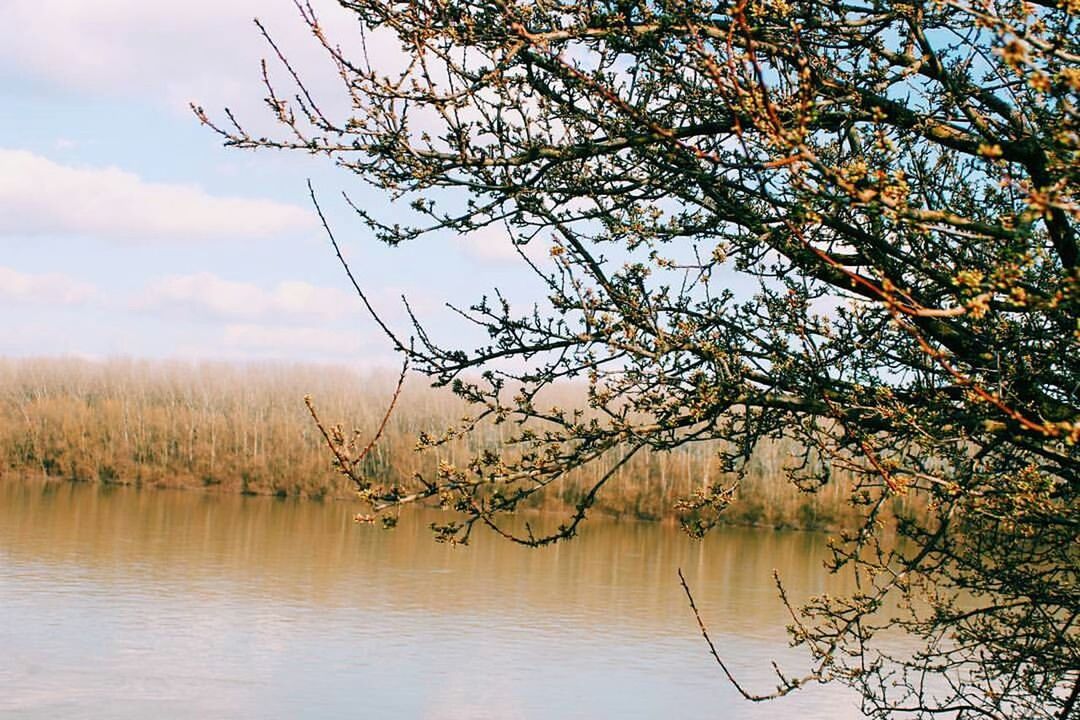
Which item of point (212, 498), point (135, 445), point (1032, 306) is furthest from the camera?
point (135, 445)

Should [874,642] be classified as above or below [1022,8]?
below

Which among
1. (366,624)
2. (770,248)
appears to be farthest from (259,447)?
(770,248)

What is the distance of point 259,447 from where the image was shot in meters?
27.2

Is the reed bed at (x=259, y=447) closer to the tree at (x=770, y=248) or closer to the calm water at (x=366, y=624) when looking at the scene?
the calm water at (x=366, y=624)

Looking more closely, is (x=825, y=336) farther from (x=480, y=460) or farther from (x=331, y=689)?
(x=331, y=689)

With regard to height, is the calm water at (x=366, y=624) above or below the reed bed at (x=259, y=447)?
below

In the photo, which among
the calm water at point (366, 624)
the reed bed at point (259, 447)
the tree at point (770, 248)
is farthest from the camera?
the reed bed at point (259, 447)

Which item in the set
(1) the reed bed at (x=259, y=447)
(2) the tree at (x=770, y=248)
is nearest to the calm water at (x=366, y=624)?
(1) the reed bed at (x=259, y=447)

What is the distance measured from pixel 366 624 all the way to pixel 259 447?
14704mm

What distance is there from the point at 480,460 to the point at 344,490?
22668mm

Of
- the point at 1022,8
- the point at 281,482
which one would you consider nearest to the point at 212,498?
the point at 281,482

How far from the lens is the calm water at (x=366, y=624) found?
10320 millimetres

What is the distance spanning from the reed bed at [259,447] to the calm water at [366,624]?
127 inches

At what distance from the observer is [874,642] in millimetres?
13695
